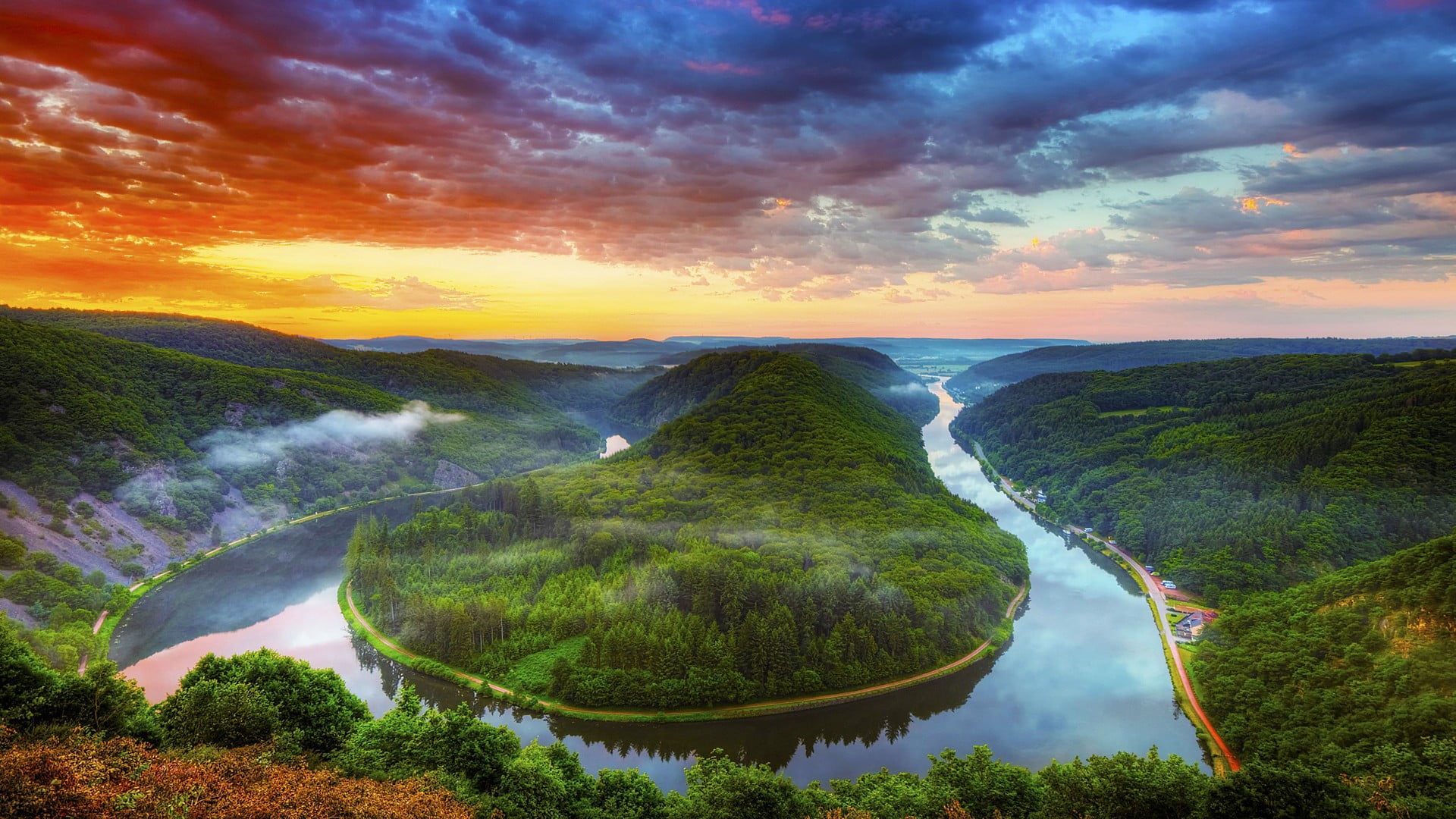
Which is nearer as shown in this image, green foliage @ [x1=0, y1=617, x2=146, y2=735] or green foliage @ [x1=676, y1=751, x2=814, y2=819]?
green foliage @ [x1=0, y1=617, x2=146, y2=735]

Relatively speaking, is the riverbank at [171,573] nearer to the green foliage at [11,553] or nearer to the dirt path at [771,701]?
the green foliage at [11,553]

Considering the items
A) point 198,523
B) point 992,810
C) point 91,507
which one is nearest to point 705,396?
point 198,523

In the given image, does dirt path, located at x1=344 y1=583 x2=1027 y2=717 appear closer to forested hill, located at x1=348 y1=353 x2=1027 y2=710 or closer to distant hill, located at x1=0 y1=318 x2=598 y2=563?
forested hill, located at x1=348 y1=353 x2=1027 y2=710

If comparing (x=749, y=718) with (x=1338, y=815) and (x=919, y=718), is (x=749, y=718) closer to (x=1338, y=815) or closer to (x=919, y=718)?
(x=919, y=718)

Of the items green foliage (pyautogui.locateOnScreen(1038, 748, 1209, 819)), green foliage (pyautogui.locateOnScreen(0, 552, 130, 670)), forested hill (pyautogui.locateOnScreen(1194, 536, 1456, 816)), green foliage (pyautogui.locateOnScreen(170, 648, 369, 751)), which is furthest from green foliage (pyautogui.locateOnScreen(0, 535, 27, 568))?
forested hill (pyautogui.locateOnScreen(1194, 536, 1456, 816))

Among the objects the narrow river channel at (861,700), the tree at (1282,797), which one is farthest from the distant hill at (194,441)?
the tree at (1282,797)

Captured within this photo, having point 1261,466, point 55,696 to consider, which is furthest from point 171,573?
point 1261,466

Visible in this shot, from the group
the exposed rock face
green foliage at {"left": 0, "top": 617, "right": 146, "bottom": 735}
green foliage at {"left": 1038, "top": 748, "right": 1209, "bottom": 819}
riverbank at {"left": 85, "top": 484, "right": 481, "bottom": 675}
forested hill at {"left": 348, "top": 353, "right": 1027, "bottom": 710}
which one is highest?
green foliage at {"left": 0, "top": 617, "right": 146, "bottom": 735}

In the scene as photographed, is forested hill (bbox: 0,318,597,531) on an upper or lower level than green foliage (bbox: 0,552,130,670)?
upper
